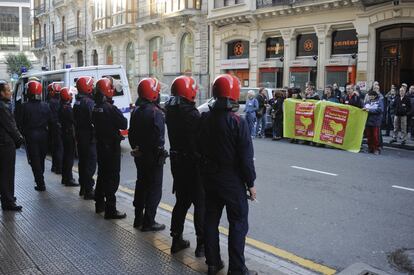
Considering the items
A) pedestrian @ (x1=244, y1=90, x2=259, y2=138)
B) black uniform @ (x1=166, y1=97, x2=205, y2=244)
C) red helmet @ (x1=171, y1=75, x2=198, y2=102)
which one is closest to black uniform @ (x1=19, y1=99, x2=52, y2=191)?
black uniform @ (x1=166, y1=97, x2=205, y2=244)

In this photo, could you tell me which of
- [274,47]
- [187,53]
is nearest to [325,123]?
[274,47]

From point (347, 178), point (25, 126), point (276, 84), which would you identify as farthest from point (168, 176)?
point (276, 84)

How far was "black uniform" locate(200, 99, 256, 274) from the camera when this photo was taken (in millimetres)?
4258

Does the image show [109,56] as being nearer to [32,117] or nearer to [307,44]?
[307,44]

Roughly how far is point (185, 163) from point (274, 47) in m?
20.8

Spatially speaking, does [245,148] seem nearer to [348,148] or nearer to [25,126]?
[25,126]

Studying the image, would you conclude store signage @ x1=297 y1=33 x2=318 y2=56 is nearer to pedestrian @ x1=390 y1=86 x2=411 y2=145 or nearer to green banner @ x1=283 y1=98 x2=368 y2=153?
green banner @ x1=283 y1=98 x2=368 y2=153

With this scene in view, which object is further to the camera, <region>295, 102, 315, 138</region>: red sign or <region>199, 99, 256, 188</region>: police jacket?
<region>295, 102, 315, 138</region>: red sign

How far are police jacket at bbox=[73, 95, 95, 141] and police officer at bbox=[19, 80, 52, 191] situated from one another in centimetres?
87

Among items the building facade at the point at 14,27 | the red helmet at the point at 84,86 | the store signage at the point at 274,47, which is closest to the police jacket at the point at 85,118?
the red helmet at the point at 84,86

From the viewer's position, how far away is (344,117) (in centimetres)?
1372

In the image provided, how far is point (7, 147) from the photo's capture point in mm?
6797

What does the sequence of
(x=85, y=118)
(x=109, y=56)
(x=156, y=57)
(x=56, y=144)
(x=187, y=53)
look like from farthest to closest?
(x=109, y=56) → (x=156, y=57) → (x=187, y=53) → (x=56, y=144) → (x=85, y=118)

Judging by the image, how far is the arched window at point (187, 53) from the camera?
30.0 meters
